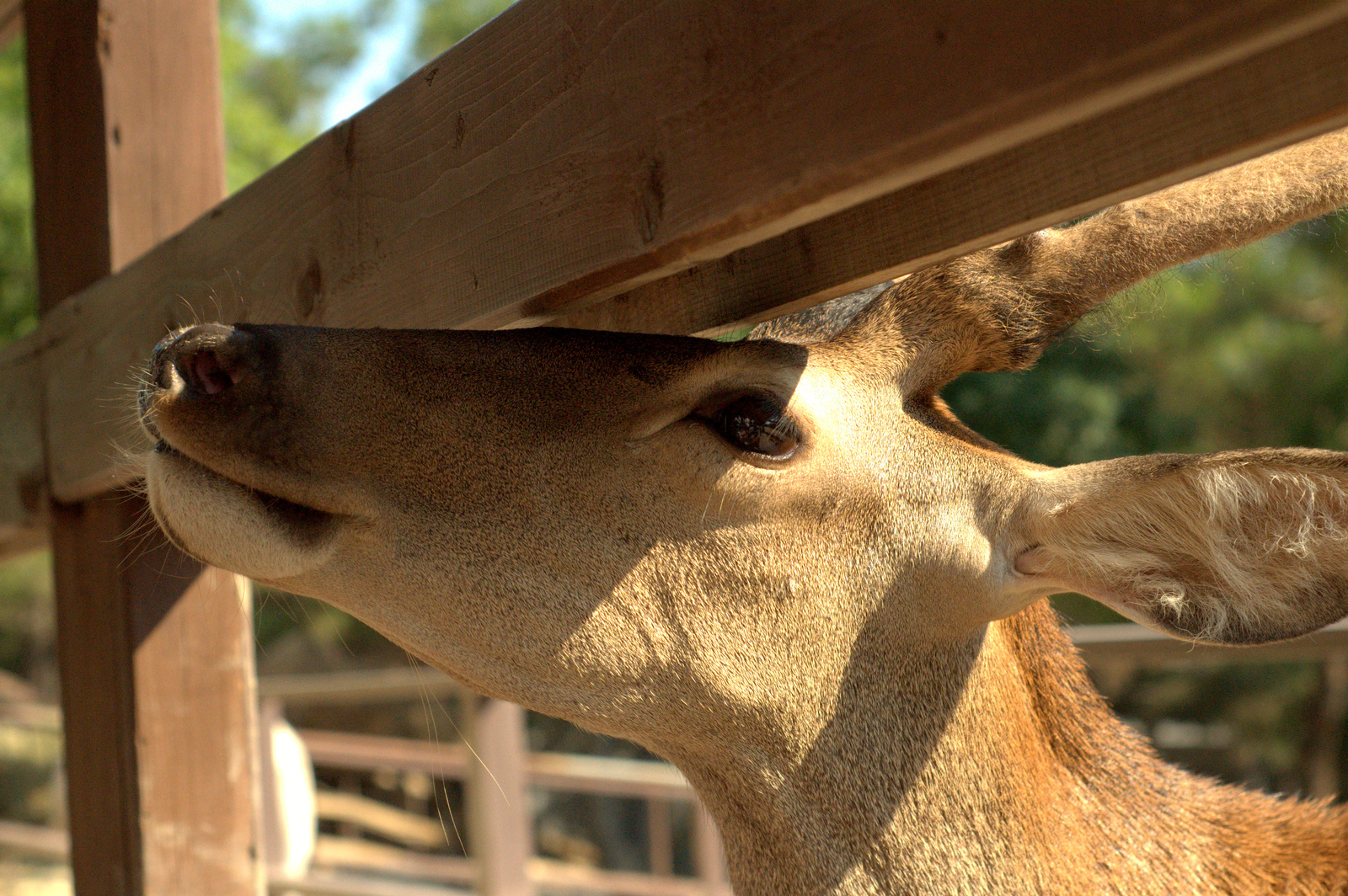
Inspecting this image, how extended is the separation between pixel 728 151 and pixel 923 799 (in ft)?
4.54

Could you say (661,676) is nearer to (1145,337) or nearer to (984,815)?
(984,815)

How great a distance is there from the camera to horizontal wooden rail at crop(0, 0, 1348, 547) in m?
1.20

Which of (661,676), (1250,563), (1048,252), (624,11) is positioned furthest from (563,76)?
(1250,563)

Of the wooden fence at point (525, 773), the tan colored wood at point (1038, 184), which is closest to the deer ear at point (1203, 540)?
the tan colored wood at point (1038, 184)

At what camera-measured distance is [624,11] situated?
1.61 m

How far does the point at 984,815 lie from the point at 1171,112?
4.64 ft

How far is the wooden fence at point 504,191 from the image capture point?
4.13 feet

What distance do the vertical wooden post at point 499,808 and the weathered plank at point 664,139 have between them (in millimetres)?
3862

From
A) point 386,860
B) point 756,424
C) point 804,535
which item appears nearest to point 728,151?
point 756,424

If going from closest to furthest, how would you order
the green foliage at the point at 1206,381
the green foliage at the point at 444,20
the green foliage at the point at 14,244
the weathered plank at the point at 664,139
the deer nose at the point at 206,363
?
the weathered plank at the point at 664,139 → the deer nose at the point at 206,363 → the green foliage at the point at 14,244 → the green foliage at the point at 1206,381 → the green foliage at the point at 444,20

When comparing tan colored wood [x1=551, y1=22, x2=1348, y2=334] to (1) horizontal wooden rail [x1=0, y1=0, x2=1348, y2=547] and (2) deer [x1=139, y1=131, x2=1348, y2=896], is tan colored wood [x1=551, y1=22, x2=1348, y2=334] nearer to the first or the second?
(1) horizontal wooden rail [x1=0, y1=0, x2=1348, y2=547]

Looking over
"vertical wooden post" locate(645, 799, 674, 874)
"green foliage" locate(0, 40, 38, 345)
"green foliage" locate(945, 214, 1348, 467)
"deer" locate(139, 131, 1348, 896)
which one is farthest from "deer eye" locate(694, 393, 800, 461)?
"green foliage" locate(945, 214, 1348, 467)

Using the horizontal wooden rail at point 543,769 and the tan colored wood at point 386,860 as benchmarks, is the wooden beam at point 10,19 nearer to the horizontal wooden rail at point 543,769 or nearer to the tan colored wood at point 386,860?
the horizontal wooden rail at point 543,769

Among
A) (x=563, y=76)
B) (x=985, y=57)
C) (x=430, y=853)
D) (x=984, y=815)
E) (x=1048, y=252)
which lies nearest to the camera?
(x=985, y=57)
